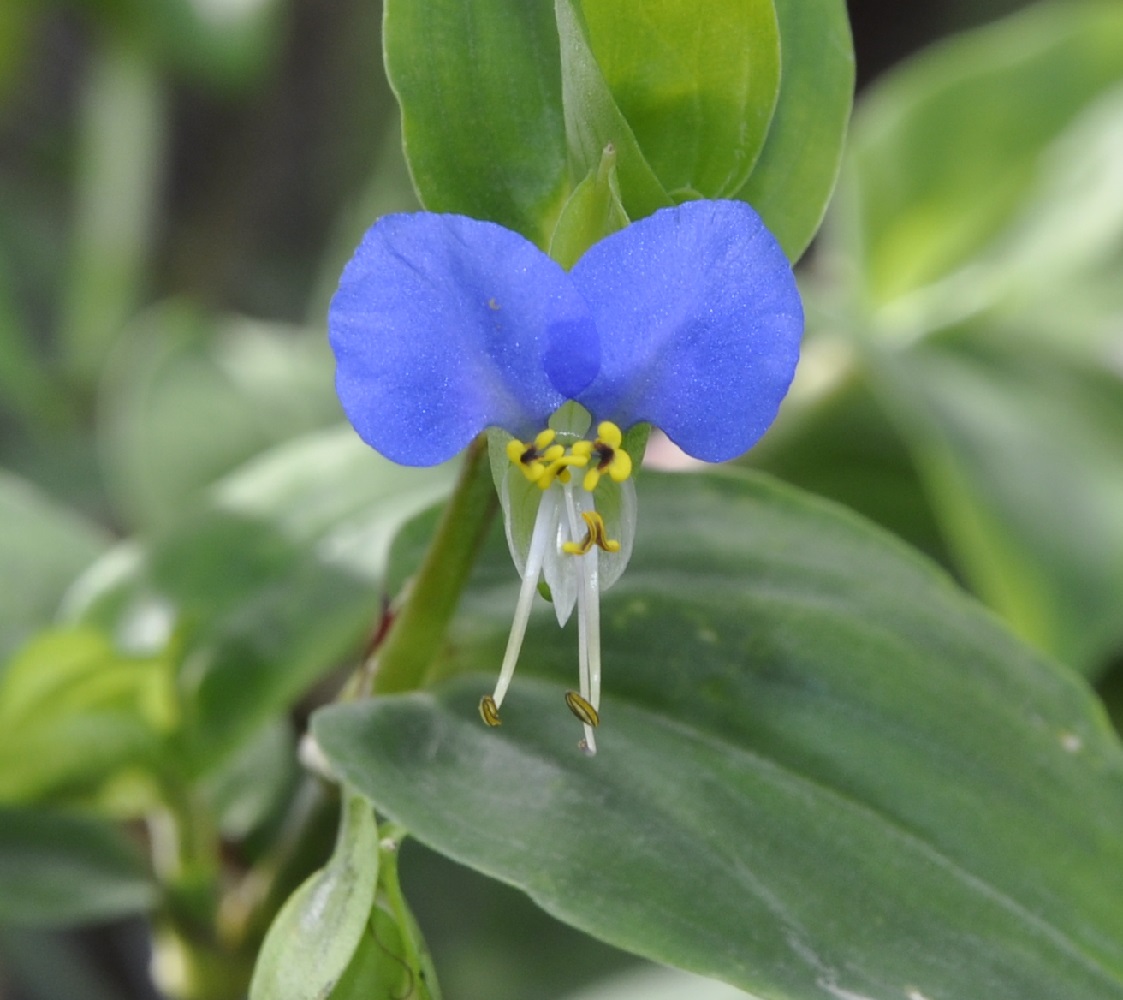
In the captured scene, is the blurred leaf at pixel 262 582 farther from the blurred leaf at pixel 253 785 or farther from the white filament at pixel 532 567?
the white filament at pixel 532 567

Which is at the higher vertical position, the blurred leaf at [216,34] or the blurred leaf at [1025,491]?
the blurred leaf at [216,34]

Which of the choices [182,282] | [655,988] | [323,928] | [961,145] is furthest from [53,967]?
[961,145]

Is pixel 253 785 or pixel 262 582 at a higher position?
pixel 262 582

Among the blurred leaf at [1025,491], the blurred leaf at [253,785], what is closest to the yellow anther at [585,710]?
the blurred leaf at [253,785]

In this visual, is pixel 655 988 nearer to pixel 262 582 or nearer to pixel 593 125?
pixel 262 582

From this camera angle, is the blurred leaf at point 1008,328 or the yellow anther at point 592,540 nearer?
the yellow anther at point 592,540

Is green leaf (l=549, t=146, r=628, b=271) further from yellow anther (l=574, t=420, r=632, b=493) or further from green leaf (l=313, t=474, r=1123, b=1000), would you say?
green leaf (l=313, t=474, r=1123, b=1000)

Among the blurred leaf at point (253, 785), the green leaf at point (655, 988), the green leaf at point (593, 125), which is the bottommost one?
the green leaf at point (655, 988)
